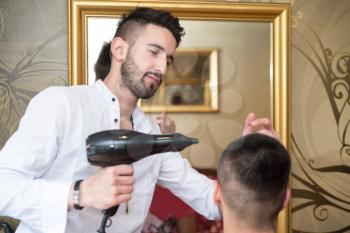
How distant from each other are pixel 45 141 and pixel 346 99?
52.8 inches

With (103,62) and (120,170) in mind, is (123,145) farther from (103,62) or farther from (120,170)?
(103,62)

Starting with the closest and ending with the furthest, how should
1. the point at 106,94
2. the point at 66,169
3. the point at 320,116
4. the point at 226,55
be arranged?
the point at 66,169, the point at 106,94, the point at 226,55, the point at 320,116

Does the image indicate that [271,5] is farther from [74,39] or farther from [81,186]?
[81,186]

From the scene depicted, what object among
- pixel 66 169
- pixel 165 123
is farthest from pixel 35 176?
pixel 165 123

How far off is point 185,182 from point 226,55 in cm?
59

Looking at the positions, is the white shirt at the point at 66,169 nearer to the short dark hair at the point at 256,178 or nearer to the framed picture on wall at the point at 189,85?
the framed picture on wall at the point at 189,85

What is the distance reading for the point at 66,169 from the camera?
1.20 meters

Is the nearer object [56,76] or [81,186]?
[81,186]

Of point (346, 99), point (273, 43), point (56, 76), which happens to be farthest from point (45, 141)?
point (346, 99)

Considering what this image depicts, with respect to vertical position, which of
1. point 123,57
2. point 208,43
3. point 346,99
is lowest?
point 346,99

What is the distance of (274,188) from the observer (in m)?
0.94

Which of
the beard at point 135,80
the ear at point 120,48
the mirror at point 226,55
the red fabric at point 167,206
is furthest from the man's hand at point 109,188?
the mirror at point 226,55

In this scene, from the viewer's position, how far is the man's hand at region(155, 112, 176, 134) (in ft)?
5.26

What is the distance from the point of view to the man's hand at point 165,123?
160cm
